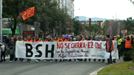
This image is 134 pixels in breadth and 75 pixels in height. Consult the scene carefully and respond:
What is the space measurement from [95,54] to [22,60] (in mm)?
4539

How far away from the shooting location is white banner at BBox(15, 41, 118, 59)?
2958 cm

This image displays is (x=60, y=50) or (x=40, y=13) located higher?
(x=40, y=13)

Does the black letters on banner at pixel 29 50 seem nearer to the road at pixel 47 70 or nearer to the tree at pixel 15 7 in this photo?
the road at pixel 47 70

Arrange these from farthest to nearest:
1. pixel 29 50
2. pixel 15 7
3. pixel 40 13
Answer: pixel 40 13 < pixel 15 7 < pixel 29 50

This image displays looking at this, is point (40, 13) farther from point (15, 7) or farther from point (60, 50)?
point (60, 50)

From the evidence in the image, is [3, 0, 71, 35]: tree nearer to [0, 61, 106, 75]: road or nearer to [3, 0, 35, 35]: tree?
[3, 0, 35, 35]: tree

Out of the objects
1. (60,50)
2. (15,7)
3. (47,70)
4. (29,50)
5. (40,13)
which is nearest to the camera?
(47,70)

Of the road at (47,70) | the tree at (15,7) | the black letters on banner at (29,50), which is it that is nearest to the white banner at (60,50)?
the black letters on banner at (29,50)

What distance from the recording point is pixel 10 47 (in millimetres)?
30406

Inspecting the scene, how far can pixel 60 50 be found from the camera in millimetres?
29812

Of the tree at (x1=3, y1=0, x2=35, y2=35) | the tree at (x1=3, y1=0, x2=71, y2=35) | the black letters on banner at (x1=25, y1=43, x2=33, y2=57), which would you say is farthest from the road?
the tree at (x1=3, y1=0, x2=71, y2=35)

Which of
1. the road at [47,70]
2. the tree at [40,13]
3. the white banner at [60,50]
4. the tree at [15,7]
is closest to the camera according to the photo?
the road at [47,70]

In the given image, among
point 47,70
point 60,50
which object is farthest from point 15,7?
point 47,70

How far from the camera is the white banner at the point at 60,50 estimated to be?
29578 millimetres
